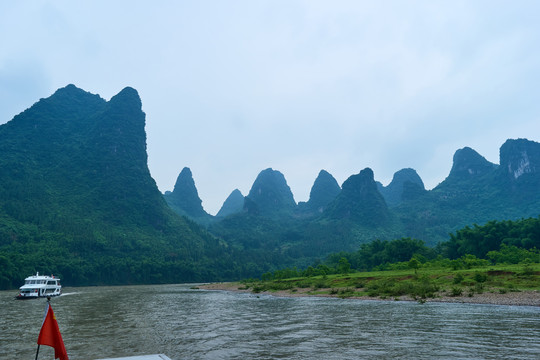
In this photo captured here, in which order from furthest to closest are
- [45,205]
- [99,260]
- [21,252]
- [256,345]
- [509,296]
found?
[45,205], [99,260], [21,252], [509,296], [256,345]

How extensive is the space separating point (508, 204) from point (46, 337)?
21335 centimetres

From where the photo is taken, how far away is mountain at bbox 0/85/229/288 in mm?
102312

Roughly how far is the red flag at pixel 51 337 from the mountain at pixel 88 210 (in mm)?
87839

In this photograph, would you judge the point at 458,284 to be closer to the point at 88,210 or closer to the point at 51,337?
the point at 51,337

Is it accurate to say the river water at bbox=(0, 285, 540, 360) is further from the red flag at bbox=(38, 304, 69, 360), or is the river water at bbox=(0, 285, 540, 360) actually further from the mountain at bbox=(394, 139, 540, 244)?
the mountain at bbox=(394, 139, 540, 244)

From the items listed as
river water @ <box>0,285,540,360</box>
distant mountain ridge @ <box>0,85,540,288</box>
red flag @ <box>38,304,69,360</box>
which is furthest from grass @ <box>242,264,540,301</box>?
distant mountain ridge @ <box>0,85,540,288</box>

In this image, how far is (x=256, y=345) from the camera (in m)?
15.4

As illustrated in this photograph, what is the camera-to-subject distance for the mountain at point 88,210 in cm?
10231

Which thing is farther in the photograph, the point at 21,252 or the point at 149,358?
the point at 21,252

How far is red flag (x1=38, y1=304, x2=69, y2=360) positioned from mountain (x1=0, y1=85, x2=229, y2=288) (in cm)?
8784

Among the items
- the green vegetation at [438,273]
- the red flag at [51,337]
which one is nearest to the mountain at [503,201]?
the green vegetation at [438,273]

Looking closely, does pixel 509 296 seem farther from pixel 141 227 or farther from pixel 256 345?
pixel 141 227

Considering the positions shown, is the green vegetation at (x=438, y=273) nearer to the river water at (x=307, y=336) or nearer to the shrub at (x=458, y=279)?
the shrub at (x=458, y=279)

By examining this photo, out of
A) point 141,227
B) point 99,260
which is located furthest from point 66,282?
point 141,227
